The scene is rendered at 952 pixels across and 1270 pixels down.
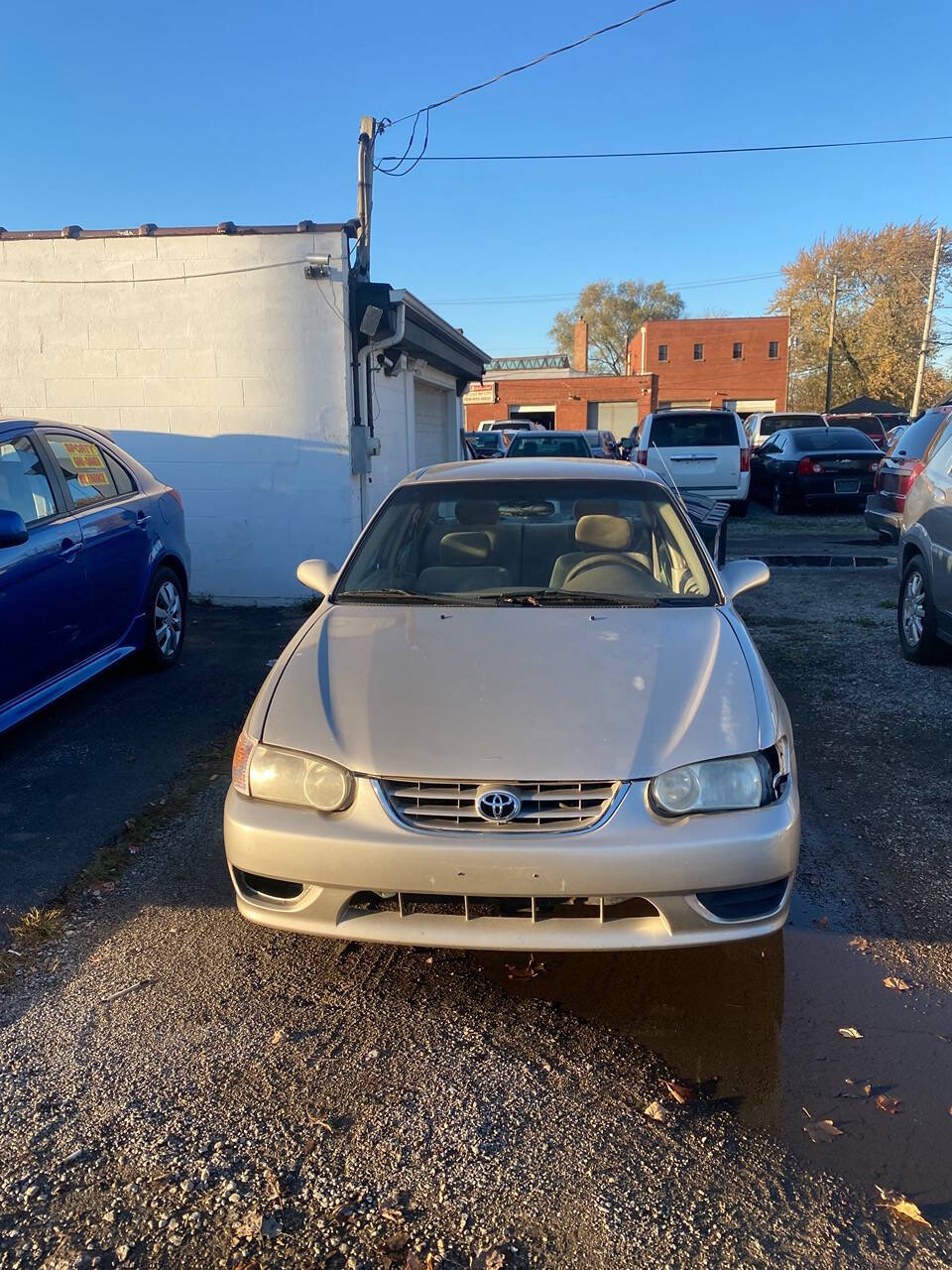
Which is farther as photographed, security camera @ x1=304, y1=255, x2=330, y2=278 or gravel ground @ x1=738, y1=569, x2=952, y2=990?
security camera @ x1=304, y1=255, x2=330, y2=278

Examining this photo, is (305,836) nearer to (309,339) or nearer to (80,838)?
(80,838)

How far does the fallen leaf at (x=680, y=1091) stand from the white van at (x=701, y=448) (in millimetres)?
12857

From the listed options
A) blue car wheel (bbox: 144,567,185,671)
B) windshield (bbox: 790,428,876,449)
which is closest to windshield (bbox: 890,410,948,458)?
windshield (bbox: 790,428,876,449)

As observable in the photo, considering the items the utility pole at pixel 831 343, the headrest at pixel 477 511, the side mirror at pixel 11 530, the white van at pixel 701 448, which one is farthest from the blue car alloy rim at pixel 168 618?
the utility pole at pixel 831 343

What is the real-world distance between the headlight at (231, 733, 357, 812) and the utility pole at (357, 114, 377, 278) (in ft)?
23.4

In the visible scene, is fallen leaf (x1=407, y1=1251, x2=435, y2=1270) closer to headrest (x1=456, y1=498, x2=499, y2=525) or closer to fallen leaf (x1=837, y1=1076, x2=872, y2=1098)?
fallen leaf (x1=837, y1=1076, x2=872, y2=1098)

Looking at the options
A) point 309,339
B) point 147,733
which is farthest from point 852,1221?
point 309,339

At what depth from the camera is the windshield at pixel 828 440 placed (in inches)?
685

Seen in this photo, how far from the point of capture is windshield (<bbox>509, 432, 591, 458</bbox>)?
17094 mm

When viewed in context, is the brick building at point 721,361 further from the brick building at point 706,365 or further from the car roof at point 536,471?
the car roof at point 536,471

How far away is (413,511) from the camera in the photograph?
169 inches

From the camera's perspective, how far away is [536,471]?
4480 mm

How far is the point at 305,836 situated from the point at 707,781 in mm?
1138

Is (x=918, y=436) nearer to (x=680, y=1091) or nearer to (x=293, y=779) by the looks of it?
(x=680, y=1091)
